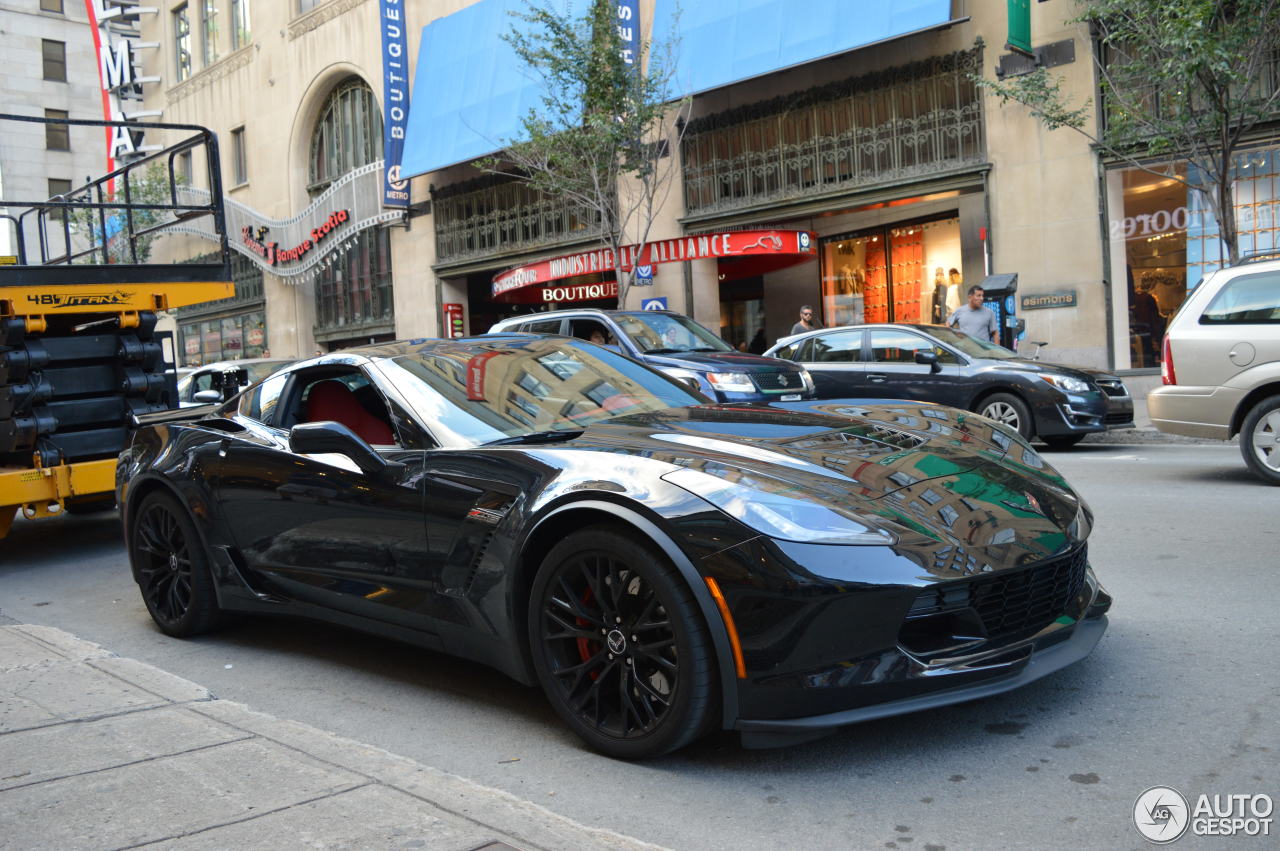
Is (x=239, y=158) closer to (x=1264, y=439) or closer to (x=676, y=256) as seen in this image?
(x=676, y=256)

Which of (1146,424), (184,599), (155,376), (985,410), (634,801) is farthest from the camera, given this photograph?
(1146,424)

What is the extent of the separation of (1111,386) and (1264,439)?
11.4ft

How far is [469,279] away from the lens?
29172 mm

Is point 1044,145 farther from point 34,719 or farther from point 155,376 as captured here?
point 34,719

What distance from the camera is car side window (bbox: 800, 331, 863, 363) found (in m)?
13.6

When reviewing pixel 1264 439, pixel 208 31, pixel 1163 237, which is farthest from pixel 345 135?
pixel 1264 439

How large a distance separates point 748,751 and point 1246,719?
158 centimetres

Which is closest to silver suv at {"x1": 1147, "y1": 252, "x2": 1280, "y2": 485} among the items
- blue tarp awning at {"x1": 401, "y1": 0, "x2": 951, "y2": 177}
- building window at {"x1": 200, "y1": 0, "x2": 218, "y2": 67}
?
blue tarp awning at {"x1": 401, "y1": 0, "x2": 951, "y2": 177}

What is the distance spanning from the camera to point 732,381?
12.2 metres

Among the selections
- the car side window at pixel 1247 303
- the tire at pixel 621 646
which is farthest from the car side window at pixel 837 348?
the tire at pixel 621 646

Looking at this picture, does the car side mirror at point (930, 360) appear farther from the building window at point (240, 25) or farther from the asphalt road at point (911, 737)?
the building window at point (240, 25)

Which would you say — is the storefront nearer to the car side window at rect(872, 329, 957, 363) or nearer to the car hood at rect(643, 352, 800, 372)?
the car side window at rect(872, 329, 957, 363)

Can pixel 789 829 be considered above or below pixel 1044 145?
below

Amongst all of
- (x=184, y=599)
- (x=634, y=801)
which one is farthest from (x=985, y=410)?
(x=634, y=801)
